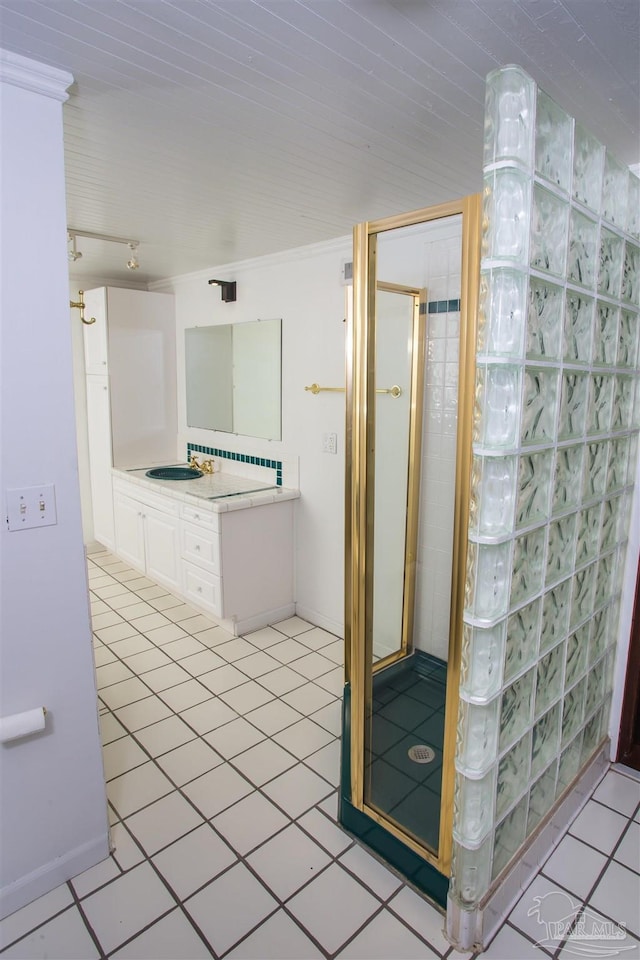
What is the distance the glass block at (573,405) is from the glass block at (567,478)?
0.05 metres

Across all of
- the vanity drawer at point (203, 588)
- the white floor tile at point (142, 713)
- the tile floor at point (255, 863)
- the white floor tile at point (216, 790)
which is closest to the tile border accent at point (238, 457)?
the vanity drawer at point (203, 588)

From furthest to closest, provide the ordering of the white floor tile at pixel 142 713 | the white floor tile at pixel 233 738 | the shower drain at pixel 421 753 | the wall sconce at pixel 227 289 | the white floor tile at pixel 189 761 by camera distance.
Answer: the wall sconce at pixel 227 289
the white floor tile at pixel 142 713
the white floor tile at pixel 233 738
the white floor tile at pixel 189 761
the shower drain at pixel 421 753

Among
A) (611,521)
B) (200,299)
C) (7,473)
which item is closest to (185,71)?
(7,473)

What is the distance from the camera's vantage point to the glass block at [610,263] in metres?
1.57

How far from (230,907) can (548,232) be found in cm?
201

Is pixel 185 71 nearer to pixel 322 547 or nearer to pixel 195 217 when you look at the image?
pixel 195 217

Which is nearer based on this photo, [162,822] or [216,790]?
[162,822]

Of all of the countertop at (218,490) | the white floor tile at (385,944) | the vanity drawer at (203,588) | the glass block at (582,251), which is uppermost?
the glass block at (582,251)

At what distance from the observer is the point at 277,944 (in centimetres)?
150

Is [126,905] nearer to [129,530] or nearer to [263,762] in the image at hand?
[263,762]

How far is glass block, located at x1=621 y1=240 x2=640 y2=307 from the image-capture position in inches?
67.4

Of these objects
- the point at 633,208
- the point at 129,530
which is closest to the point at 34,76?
the point at 633,208

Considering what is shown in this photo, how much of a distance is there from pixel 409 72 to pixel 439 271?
3.14 ft

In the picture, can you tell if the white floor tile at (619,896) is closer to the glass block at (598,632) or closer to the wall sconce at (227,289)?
the glass block at (598,632)
